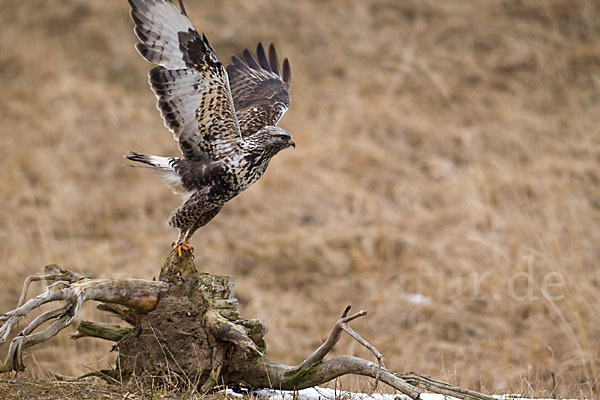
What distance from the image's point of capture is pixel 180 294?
11.3 ft

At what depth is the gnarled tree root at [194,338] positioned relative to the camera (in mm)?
3160

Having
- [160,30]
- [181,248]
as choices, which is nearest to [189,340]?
[181,248]

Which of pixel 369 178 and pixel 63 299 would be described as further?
pixel 369 178

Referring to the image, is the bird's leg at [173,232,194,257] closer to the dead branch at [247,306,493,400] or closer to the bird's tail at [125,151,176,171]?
the bird's tail at [125,151,176,171]

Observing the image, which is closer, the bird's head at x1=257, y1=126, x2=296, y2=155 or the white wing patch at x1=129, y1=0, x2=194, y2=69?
the white wing patch at x1=129, y1=0, x2=194, y2=69

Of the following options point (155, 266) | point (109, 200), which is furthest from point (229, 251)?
point (109, 200)

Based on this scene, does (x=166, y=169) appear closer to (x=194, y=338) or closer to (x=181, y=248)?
(x=181, y=248)

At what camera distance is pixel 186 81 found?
392cm

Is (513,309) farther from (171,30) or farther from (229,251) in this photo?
(171,30)

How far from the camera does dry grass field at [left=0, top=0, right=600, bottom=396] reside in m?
7.77

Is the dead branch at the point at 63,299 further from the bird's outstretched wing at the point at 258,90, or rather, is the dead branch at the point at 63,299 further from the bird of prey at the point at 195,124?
the bird's outstretched wing at the point at 258,90

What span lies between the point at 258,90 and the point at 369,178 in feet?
17.8

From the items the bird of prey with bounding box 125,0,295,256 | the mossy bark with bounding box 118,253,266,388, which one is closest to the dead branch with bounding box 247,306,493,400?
the mossy bark with bounding box 118,253,266,388

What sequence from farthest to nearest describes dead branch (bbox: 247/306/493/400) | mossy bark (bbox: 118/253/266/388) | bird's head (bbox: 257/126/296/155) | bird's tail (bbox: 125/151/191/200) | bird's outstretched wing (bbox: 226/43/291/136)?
bird's outstretched wing (bbox: 226/43/291/136) < bird's tail (bbox: 125/151/191/200) < bird's head (bbox: 257/126/296/155) < mossy bark (bbox: 118/253/266/388) < dead branch (bbox: 247/306/493/400)
